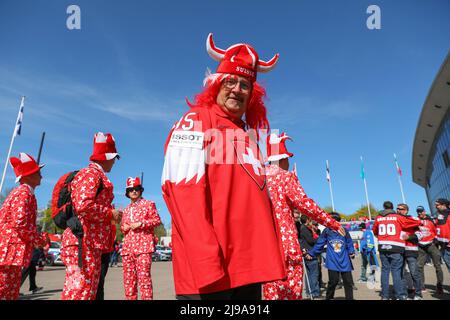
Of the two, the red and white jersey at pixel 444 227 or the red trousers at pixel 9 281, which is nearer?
the red trousers at pixel 9 281

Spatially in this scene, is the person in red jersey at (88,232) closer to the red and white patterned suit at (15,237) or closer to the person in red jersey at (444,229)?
the red and white patterned suit at (15,237)

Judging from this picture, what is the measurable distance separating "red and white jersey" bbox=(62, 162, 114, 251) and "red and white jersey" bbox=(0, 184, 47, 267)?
4.00ft

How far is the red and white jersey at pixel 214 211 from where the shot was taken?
1310 mm

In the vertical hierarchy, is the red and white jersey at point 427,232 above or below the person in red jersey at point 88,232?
above

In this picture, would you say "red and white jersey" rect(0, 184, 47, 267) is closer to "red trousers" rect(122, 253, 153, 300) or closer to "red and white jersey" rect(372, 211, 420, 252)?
"red trousers" rect(122, 253, 153, 300)

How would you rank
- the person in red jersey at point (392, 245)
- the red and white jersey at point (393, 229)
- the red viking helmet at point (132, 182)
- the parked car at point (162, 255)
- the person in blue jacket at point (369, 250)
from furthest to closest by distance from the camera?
the parked car at point (162, 255)
the person in blue jacket at point (369, 250)
the red and white jersey at point (393, 229)
the person in red jersey at point (392, 245)
the red viking helmet at point (132, 182)

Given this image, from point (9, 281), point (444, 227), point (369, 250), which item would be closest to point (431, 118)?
point (369, 250)

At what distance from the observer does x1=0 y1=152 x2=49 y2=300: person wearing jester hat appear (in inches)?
149

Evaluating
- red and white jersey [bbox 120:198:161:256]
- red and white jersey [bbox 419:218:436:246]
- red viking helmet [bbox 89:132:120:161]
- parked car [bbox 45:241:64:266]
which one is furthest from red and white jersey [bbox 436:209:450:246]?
parked car [bbox 45:241:64:266]

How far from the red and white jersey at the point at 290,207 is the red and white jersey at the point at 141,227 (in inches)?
101

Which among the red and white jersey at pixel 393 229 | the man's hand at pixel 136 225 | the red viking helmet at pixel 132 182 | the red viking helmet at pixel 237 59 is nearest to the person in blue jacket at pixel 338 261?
the red and white jersey at pixel 393 229

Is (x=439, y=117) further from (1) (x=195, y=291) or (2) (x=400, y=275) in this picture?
(1) (x=195, y=291)
